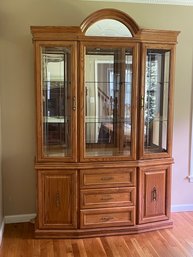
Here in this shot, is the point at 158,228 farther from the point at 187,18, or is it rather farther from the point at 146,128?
the point at 187,18

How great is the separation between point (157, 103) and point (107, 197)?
1140 mm

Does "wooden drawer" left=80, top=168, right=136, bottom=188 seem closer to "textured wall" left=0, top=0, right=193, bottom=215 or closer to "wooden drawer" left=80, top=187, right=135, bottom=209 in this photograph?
"wooden drawer" left=80, top=187, right=135, bottom=209

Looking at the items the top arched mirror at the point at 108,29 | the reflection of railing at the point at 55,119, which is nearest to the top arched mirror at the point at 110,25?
the top arched mirror at the point at 108,29

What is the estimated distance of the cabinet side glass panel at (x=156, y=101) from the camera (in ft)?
11.2

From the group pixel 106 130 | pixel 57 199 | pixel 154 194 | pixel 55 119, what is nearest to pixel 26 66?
pixel 55 119

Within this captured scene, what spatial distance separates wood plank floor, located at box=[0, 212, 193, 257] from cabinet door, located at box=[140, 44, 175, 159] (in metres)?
0.85

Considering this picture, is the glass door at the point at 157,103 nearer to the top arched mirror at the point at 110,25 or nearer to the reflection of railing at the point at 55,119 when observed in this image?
the top arched mirror at the point at 110,25

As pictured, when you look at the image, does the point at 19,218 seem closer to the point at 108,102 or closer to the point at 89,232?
the point at 89,232

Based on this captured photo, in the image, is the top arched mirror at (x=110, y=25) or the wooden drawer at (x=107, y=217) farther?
the wooden drawer at (x=107, y=217)

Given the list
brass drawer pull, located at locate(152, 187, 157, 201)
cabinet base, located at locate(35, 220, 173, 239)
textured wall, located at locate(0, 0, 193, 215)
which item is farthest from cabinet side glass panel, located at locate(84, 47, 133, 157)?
cabinet base, located at locate(35, 220, 173, 239)

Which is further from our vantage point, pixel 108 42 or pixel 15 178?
pixel 15 178

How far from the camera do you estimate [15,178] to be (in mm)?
3650

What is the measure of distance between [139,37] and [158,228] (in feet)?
6.64

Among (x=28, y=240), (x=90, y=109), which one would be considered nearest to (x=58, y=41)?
(x=90, y=109)
